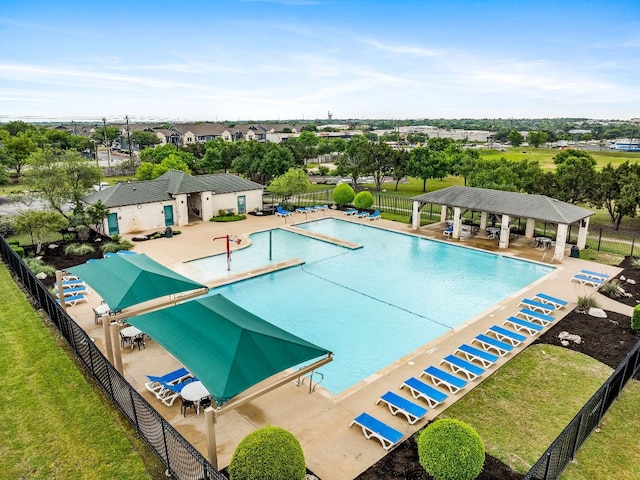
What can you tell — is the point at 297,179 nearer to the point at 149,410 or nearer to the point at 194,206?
the point at 194,206

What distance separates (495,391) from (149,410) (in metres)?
→ 8.45

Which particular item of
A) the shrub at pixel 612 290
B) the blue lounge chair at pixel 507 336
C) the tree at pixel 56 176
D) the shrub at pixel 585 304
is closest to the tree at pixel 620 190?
the shrub at pixel 612 290

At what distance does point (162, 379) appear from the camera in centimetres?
1072

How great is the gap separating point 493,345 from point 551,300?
16.4 feet

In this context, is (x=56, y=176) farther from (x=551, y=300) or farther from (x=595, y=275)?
(x=595, y=275)

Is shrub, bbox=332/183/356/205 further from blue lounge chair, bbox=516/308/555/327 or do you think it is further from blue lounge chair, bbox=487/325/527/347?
blue lounge chair, bbox=487/325/527/347

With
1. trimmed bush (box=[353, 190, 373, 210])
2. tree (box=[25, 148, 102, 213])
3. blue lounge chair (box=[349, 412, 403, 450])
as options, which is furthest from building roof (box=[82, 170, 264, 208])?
blue lounge chair (box=[349, 412, 403, 450])

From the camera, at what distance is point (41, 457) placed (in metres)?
8.48

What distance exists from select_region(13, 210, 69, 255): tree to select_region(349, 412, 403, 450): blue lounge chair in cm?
1953

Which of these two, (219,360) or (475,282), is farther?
(475,282)

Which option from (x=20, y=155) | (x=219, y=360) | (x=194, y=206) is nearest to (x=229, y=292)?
(x=219, y=360)

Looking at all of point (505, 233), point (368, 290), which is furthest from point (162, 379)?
point (505, 233)

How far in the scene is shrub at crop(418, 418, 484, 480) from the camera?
735 centimetres

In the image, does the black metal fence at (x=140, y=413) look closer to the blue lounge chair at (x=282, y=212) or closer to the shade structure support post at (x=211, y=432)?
the shade structure support post at (x=211, y=432)
